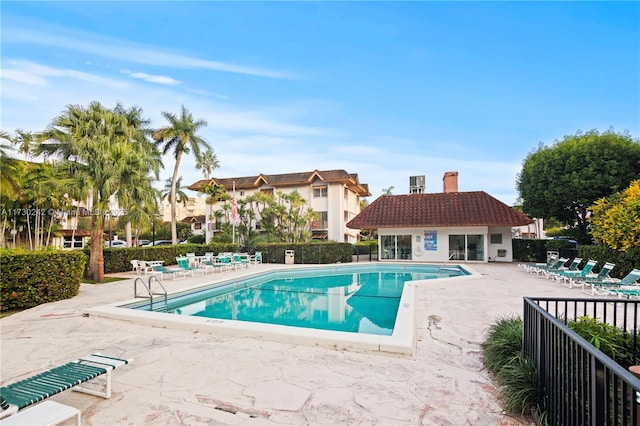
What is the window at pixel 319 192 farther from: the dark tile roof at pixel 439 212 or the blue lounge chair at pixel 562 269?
the blue lounge chair at pixel 562 269

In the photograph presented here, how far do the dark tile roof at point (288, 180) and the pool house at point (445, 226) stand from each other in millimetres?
7573

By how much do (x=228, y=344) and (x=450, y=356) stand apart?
3.88 meters

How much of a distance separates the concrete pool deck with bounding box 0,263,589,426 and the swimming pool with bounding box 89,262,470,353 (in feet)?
0.77

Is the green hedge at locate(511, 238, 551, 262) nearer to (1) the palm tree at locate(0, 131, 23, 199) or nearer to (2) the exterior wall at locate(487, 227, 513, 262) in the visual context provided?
(2) the exterior wall at locate(487, 227, 513, 262)

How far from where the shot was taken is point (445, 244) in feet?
84.3

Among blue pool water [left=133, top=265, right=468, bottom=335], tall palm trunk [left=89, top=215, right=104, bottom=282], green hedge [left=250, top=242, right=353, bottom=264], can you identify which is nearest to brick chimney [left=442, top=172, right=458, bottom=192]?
green hedge [left=250, top=242, right=353, bottom=264]

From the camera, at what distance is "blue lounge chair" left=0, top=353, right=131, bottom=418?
3.12m

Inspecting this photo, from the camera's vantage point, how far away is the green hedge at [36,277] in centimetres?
914

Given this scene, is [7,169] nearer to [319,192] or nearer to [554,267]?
[554,267]

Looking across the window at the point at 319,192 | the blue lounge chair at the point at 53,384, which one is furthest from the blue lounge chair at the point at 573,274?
the window at the point at 319,192

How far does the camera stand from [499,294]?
1123 cm

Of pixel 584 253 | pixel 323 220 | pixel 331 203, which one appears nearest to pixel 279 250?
pixel 323 220

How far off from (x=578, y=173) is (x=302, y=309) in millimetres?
20811

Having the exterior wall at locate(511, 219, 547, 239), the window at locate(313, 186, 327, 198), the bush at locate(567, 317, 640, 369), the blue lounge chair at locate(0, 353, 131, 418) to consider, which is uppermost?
the window at locate(313, 186, 327, 198)
